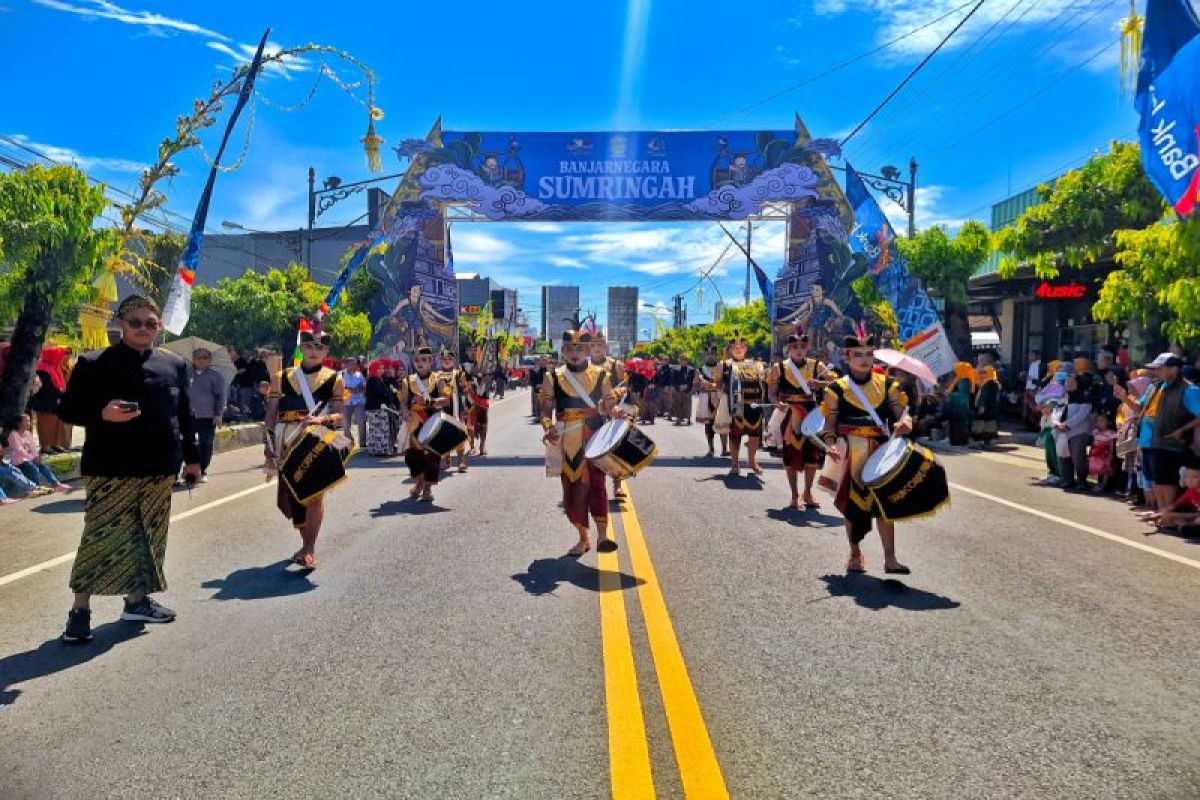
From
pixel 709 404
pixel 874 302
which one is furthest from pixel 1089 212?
pixel 874 302

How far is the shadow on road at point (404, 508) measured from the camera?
9742 mm

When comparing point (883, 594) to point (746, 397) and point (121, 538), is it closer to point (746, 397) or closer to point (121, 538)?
point (121, 538)

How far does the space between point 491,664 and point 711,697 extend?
117 cm

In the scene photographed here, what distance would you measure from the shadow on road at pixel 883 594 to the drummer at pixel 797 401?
3.31 m

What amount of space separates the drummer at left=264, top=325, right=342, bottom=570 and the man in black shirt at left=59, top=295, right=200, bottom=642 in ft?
4.92

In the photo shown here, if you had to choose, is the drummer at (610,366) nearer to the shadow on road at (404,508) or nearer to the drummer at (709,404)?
the shadow on road at (404,508)

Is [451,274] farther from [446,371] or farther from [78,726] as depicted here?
[78,726]

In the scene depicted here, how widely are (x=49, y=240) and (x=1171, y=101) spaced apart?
582 inches

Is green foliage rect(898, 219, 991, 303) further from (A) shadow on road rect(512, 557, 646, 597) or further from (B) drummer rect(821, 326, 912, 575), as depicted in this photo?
(A) shadow on road rect(512, 557, 646, 597)

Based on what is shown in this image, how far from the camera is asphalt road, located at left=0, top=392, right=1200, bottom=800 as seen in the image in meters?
3.41

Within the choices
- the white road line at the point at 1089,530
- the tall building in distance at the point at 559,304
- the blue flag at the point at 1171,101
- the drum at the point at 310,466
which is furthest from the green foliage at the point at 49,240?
the tall building in distance at the point at 559,304

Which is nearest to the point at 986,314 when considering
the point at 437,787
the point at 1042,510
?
the point at 1042,510

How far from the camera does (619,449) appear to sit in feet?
24.2

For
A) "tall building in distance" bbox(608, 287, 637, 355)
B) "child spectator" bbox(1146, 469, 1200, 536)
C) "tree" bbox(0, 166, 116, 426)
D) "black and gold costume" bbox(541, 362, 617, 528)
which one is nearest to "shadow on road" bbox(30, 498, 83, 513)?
"tree" bbox(0, 166, 116, 426)
